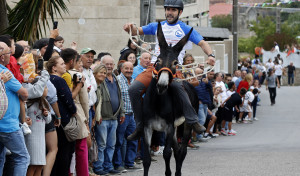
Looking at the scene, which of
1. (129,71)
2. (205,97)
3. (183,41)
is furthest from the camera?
(205,97)

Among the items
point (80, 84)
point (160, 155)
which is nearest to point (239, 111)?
point (160, 155)

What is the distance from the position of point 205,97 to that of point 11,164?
10.4 m

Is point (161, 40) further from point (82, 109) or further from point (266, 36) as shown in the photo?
point (266, 36)

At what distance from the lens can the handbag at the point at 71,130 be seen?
32.1 feet

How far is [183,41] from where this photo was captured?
975 cm

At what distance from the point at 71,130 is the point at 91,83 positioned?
159 cm

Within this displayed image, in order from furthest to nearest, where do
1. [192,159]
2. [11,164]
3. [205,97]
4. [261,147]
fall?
[205,97]
[261,147]
[192,159]
[11,164]

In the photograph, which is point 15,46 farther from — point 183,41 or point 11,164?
point 183,41

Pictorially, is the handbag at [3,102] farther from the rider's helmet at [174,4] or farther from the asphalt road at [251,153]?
the asphalt road at [251,153]

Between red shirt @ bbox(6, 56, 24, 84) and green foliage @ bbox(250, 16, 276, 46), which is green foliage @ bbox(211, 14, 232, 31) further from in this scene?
red shirt @ bbox(6, 56, 24, 84)

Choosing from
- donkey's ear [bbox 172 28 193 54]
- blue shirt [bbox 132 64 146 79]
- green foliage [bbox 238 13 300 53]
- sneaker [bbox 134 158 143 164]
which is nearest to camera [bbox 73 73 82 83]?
donkey's ear [bbox 172 28 193 54]

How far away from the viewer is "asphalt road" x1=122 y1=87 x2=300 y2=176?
12.2 meters

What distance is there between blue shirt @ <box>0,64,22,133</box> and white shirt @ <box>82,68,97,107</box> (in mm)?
2912

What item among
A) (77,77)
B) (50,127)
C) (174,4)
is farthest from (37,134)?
(174,4)
